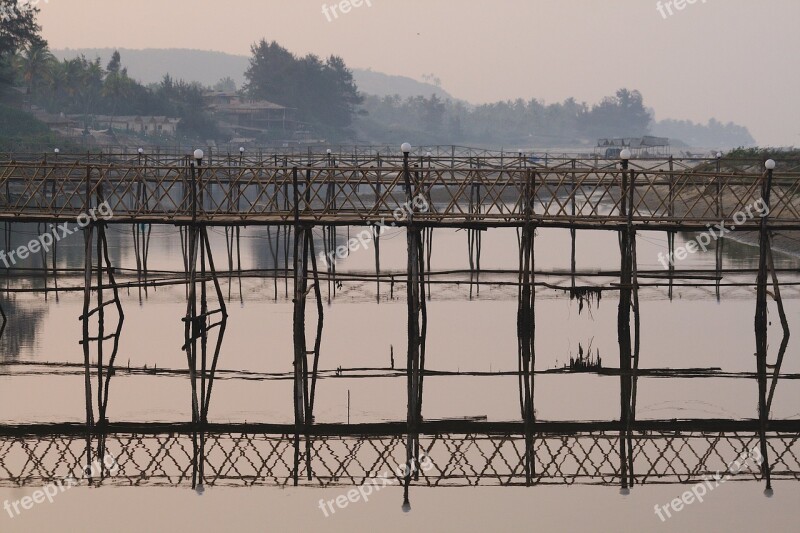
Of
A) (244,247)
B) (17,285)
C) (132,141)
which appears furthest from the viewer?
(132,141)

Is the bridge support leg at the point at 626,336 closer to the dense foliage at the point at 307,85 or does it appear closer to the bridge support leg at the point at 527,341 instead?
the bridge support leg at the point at 527,341

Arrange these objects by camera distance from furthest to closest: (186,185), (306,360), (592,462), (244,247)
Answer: (244,247) < (186,185) < (306,360) < (592,462)

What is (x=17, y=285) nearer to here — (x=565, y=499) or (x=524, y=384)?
(x=524, y=384)

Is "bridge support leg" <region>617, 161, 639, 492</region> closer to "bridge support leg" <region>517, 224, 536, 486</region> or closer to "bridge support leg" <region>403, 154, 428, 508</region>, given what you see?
"bridge support leg" <region>517, 224, 536, 486</region>

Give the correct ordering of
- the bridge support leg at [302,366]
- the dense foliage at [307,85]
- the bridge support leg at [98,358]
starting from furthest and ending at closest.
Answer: the dense foliage at [307,85] → the bridge support leg at [98,358] → the bridge support leg at [302,366]

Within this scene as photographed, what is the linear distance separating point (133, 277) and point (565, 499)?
27858 millimetres

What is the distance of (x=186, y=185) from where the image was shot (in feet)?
115

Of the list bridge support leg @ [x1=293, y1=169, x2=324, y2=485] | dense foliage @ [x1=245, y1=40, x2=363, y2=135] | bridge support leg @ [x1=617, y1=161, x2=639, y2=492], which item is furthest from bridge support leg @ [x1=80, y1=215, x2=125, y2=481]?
dense foliage @ [x1=245, y1=40, x2=363, y2=135]

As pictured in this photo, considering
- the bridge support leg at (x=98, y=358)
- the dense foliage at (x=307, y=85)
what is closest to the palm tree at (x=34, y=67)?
the dense foliage at (x=307, y=85)

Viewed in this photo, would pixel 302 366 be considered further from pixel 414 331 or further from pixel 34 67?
pixel 34 67

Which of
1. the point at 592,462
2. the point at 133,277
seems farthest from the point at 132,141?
the point at 592,462

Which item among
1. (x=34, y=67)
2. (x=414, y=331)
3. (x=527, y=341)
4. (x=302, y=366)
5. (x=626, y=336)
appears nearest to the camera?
(x=302, y=366)

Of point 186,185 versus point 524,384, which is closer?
point 524,384

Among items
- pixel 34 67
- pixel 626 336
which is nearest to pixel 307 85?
pixel 34 67
